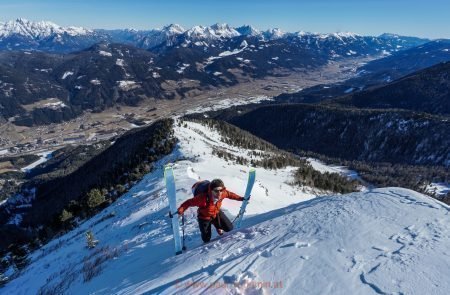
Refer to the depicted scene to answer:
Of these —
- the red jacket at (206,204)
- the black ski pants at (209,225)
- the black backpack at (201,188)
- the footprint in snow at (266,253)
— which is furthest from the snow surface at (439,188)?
the footprint in snow at (266,253)

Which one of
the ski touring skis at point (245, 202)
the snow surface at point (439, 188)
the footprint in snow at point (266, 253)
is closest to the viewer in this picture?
the footprint in snow at point (266, 253)

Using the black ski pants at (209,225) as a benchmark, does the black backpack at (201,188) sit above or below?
above

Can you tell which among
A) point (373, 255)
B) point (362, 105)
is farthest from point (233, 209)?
point (362, 105)

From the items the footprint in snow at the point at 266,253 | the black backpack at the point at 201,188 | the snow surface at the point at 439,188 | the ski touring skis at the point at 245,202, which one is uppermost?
the black backpack at the point at 201,188

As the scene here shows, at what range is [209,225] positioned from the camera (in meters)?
13.2

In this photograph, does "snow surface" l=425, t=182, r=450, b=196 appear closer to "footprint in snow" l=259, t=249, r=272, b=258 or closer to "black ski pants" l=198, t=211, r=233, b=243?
"black ski pants" l=198, t=211, r=233, b=243

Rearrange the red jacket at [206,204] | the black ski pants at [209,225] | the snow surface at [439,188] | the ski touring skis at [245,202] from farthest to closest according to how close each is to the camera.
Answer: the snow surface at [439,188]
the ski touring skis at [245,202]
the black ski pants at [209,225]
the red jacket at [206,204]

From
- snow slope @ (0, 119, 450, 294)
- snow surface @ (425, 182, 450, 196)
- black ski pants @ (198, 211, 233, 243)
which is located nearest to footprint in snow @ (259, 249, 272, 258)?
snow slope @ (0, 119, 450, 294)

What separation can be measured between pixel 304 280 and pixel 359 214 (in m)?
4.35

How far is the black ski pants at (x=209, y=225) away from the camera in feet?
42.8

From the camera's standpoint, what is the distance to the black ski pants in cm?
1304

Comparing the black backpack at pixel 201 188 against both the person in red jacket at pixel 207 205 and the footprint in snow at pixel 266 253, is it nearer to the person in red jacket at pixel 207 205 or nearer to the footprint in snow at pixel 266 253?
the person in red jacket at pixel 207 205

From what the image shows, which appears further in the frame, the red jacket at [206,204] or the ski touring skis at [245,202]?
the ski touring skis at [245,202]

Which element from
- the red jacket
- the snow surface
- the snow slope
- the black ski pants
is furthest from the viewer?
the snow surface
